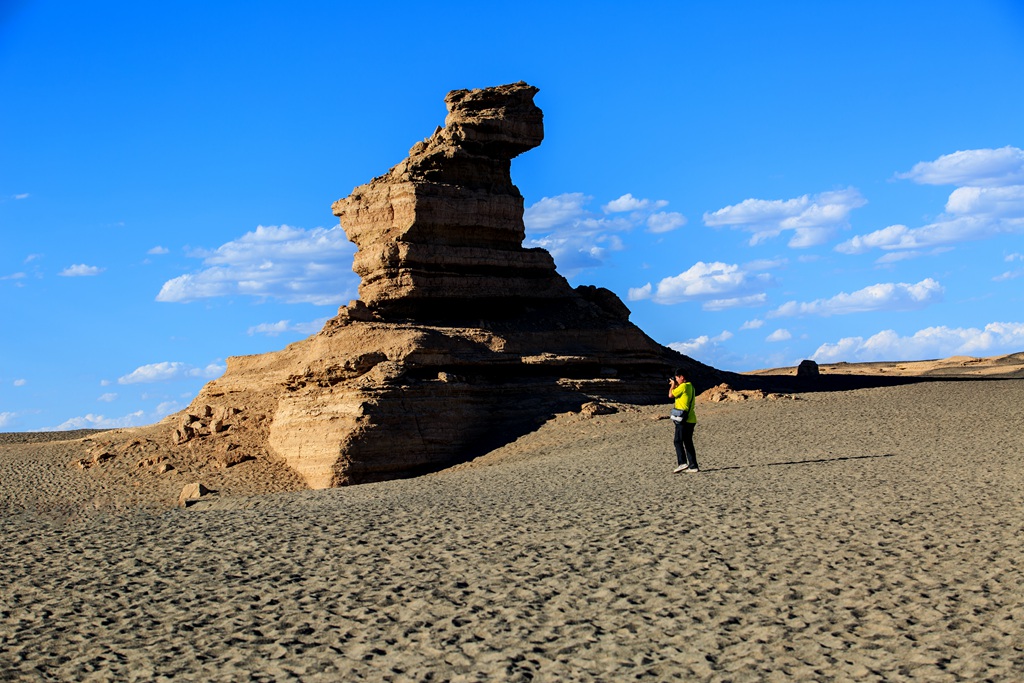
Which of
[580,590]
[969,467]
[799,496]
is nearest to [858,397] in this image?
[969,467]

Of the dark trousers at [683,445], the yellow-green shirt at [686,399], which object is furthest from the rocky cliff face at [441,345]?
the yellow-green shirt at [686,399]

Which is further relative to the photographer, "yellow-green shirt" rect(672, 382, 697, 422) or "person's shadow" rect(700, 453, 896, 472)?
"person's shadow" rect(700, 453, 896, 472)

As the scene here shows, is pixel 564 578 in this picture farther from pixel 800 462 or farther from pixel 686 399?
pixel 800 462

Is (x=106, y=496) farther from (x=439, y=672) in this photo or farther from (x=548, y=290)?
(x=439, y=672)

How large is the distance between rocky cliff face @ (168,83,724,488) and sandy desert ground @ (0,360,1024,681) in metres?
3.18

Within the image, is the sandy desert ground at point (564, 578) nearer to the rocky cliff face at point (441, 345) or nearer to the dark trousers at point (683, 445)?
the dark trousers at point (683, 445)

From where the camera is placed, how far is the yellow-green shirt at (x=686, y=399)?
15.4 m

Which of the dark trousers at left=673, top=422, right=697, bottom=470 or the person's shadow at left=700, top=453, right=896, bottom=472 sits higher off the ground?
the dark trousers at left=673, top=422, right=697, bottom=470

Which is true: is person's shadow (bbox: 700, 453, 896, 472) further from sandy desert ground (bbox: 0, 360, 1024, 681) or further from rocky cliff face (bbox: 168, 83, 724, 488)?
rocky cliff face (bbox: 168, 83, 724, 488)

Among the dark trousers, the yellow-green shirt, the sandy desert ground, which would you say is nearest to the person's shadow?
the sandy desert ground

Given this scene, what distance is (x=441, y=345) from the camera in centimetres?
2189

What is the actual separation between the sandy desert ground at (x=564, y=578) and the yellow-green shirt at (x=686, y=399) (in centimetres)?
92

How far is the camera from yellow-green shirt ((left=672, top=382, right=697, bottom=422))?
15.4 m

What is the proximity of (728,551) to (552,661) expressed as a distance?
325 cm
